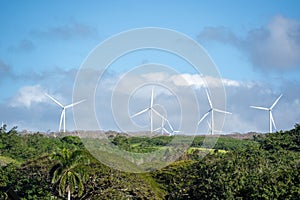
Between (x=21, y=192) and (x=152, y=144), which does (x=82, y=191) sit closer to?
(x=21, y=192)

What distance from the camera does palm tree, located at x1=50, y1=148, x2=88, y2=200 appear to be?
74.5 meters

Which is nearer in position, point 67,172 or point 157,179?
point 67,172

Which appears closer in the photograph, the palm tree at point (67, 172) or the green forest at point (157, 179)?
the green forest at point (157, 179)

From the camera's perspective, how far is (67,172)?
7450 cm

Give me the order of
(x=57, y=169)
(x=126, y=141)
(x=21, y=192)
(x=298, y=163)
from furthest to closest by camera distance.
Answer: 1. (x=126, y=141)
2. (x=298, y=163)
3. (x=21, y=192)
4. (x=57, y=169)

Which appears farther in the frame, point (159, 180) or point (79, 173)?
point (159, 180)

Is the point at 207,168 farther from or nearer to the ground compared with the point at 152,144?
nearer to the ground

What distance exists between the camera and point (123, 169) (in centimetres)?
8475

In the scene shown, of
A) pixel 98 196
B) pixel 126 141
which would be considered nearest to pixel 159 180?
pixel 98 196

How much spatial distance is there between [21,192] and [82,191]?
32.6 ft

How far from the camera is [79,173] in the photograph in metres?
75.7

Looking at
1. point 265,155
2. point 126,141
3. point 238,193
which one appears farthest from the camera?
point 126,141

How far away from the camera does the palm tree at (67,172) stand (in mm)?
74500

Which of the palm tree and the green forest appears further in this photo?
the palm tree
